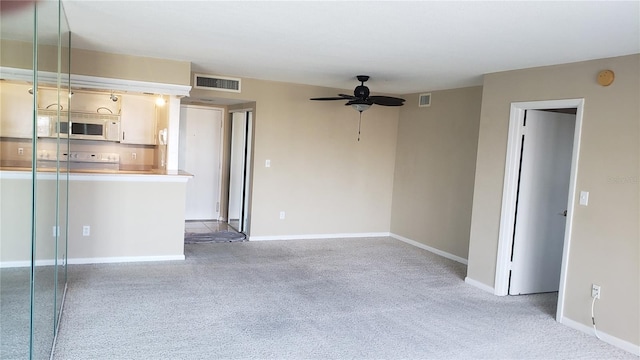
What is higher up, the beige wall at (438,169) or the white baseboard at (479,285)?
the beige wall at (438,169)


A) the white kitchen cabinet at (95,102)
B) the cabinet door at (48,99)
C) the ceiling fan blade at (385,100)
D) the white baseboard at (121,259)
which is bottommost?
the white baseboard at (121,259)

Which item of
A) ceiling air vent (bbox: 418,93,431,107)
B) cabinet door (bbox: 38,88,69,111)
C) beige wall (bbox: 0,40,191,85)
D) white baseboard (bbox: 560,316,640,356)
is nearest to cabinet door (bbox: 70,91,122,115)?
beige wall (bbox: 0,40,191,85)

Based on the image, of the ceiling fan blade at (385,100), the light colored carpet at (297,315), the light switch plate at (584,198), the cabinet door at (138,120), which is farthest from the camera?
the cabinet door at (138,120)

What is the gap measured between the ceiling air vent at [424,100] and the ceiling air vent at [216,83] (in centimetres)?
267

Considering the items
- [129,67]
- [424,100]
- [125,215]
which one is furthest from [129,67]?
[424,100]

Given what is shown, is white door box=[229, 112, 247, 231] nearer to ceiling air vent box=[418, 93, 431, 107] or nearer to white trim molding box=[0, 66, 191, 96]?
white trim molding box=[0, 66, 191, 96]

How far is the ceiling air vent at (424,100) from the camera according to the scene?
21.9ft

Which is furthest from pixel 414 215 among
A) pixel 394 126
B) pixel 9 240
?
pixel 9 240

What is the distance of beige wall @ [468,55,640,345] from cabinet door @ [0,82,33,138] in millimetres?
3984

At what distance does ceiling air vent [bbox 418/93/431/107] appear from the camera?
666 cm

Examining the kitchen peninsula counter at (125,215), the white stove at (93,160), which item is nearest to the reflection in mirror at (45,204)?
the kitchen peninsula counter at (125,215)

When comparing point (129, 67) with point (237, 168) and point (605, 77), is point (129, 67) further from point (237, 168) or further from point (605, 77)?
point (605, 77)

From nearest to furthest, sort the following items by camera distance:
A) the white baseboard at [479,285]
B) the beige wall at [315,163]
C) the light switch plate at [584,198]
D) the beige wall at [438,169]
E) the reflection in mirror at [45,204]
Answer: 1. the reflection in mirror at [45,204]
2. the light switch plate at [584,198]
3. the white baseboard at [479,285]
4. the beige wall at [438,169]
5. the beige wall at [315,163]

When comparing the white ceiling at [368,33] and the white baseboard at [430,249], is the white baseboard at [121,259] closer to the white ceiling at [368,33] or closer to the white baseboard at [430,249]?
the white ceiling at [368,33]
